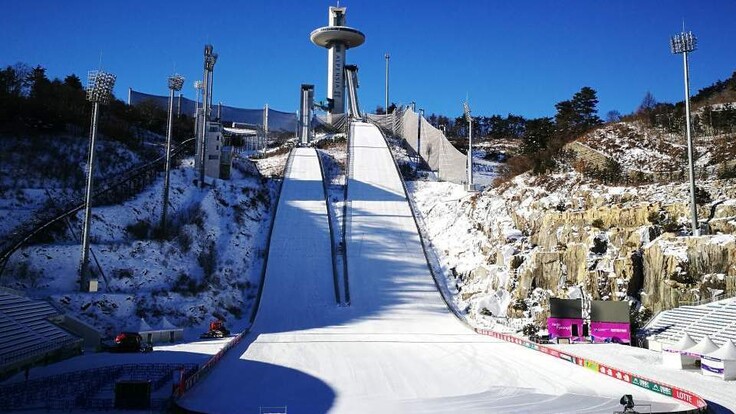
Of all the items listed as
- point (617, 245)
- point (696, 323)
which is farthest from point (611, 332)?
point (617, 245)

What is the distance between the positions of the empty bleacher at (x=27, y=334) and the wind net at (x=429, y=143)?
27.4 metres

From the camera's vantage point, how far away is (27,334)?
50.8ft

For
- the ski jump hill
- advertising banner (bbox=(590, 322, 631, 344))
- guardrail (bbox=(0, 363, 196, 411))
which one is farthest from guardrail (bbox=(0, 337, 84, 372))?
advertising banner (bbox=(590, 322, 631, 344))

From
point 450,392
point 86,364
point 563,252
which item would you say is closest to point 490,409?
point 450,392

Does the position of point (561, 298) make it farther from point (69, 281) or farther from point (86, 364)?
point (69, 281)

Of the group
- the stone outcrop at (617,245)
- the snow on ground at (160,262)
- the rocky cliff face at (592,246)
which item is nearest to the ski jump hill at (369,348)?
the snow on ground at (160,262)

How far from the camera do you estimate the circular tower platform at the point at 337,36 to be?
73562mm

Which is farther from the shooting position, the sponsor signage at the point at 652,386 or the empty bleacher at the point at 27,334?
the empty bleacher at the point at 27,334

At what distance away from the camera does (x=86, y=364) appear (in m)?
15.1

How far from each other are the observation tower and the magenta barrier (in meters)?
56.9

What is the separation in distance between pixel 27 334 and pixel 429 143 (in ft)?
124

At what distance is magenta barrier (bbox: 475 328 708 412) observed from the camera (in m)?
10.9

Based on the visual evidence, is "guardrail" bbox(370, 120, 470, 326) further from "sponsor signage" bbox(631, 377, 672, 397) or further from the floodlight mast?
the floodlight mast

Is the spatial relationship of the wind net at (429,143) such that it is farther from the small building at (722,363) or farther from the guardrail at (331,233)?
the small building at (722,363)
